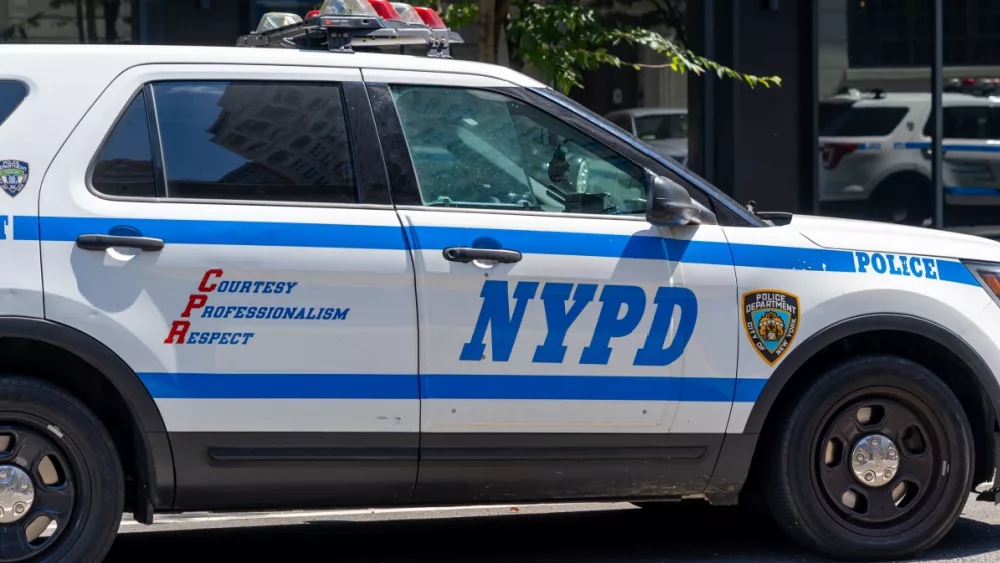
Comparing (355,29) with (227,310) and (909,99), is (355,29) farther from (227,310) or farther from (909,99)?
(909,99)

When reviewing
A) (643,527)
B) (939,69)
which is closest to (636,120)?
(939,69)

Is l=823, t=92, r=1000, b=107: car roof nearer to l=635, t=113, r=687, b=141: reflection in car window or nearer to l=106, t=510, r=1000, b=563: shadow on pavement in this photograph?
l=635, t=113, r=687, b=141: reflection in car window

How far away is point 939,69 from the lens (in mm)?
12484

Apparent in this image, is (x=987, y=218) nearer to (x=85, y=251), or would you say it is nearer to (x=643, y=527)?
(x=643, y=527)

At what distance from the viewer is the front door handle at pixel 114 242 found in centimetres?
420

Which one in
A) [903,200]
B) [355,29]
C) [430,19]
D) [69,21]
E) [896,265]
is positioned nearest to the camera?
[355,29]

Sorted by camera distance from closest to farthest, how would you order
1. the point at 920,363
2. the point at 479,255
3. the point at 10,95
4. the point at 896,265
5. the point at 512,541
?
the point at 10,95 < the point at 479,255 < the point at 896,265 < the point at 920,363 < the point at 512,541

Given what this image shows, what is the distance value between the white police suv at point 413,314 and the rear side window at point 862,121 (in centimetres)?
761

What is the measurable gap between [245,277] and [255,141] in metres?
0.50

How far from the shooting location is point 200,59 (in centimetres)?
447

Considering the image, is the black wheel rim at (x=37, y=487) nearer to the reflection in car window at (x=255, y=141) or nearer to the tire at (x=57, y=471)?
the tire at (x=57, y=471)

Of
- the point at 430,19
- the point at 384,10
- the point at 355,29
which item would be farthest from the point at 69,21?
the point at 355,29

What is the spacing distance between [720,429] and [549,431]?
25.3 inches

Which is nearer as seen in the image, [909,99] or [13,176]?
[13,176]
